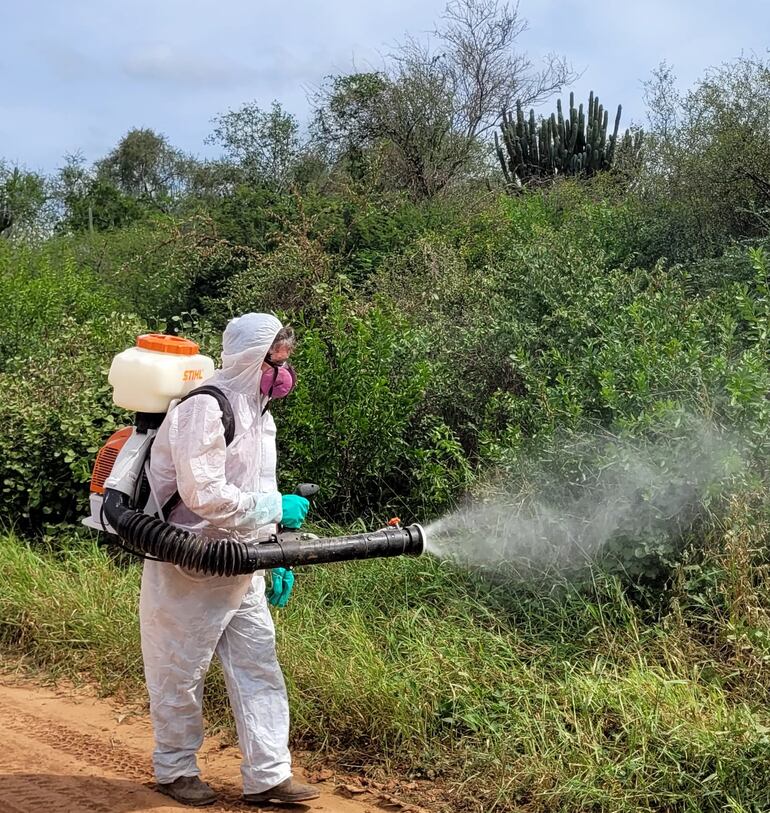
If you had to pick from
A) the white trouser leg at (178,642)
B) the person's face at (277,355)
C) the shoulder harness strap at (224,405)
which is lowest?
the white trouser leg at (178,642)

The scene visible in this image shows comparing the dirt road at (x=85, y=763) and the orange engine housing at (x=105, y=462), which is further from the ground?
the orange engine housing at (x=105, y=462)

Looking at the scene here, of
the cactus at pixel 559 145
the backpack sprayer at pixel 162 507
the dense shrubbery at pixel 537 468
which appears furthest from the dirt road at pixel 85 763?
the cactus at pixel 559 145

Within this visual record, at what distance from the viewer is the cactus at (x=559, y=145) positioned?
58.5ft

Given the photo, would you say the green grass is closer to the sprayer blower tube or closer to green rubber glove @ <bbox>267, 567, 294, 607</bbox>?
green rubber glove @ <bbox>267, 567, 294, 607</bbox>

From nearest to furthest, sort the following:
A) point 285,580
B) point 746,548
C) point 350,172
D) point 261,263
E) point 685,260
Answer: point 285,580 < point 746,548 < point 685,260 < point 261,263 < point 350,172

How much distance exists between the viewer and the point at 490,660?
4.91 m

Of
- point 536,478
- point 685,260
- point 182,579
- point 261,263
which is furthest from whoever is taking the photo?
point 261,263

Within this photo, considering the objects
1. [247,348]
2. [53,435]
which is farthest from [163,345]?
[53,435]

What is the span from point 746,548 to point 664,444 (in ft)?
2.14

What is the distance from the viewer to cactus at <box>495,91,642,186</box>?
17.8 meters

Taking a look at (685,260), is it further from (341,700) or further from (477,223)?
(341,700)

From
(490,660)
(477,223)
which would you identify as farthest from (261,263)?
(490,660)

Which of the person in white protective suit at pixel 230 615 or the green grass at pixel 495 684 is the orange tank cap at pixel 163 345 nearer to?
the person in white protective suit at pixel 230 615

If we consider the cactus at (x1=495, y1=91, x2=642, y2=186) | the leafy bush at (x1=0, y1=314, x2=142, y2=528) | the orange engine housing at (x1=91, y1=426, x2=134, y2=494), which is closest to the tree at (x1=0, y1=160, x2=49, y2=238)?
the cactus at (x1=495, y1=91, x2=642, y2=186)
